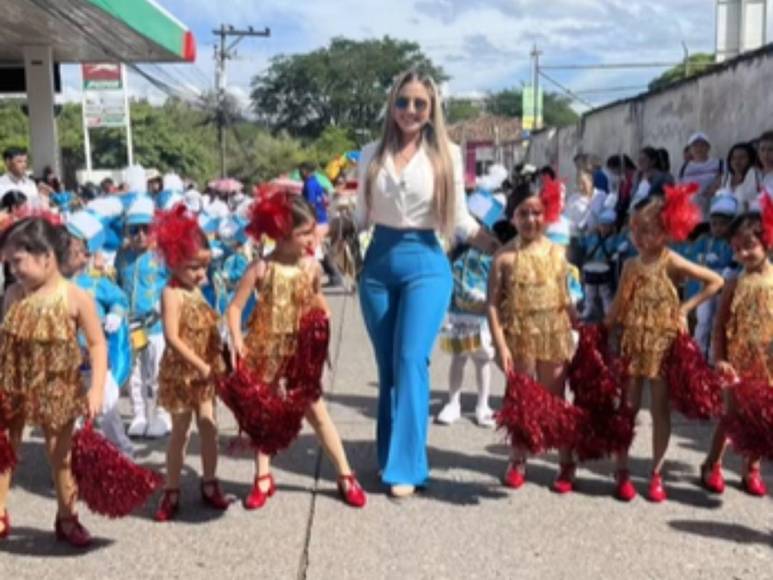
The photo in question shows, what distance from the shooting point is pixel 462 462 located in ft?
17.2

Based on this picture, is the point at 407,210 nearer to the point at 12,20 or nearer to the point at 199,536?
the point at 199,536

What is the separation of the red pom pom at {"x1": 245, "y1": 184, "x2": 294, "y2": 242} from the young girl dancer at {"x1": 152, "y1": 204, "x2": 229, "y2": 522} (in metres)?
0.26

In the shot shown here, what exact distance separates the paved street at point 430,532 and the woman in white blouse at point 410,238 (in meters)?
0.40

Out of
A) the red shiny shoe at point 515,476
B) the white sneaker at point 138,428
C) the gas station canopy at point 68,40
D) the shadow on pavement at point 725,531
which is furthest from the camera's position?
the gas station canopy at point 68,40

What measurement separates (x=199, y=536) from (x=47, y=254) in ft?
4.48

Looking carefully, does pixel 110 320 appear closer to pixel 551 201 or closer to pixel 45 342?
pixel 45 342

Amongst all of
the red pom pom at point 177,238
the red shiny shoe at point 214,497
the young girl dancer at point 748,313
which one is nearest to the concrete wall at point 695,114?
the young girl dancer at point 748,313

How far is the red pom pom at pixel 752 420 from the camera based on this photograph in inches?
161

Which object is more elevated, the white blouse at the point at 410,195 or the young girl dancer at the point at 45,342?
the white blouse at the point at 410,195

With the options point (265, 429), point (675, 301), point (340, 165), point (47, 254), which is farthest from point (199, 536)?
point (340, 165)

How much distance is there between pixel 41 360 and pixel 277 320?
103 centimetres

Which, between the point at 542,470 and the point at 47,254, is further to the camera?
the point at 542,470

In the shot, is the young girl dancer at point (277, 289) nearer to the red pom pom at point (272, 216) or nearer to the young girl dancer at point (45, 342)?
the red pom pom at point (272, 216)

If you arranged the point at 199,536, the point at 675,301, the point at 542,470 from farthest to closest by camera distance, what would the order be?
the point at 542,470, the point at 675,301, the point at 199,536
